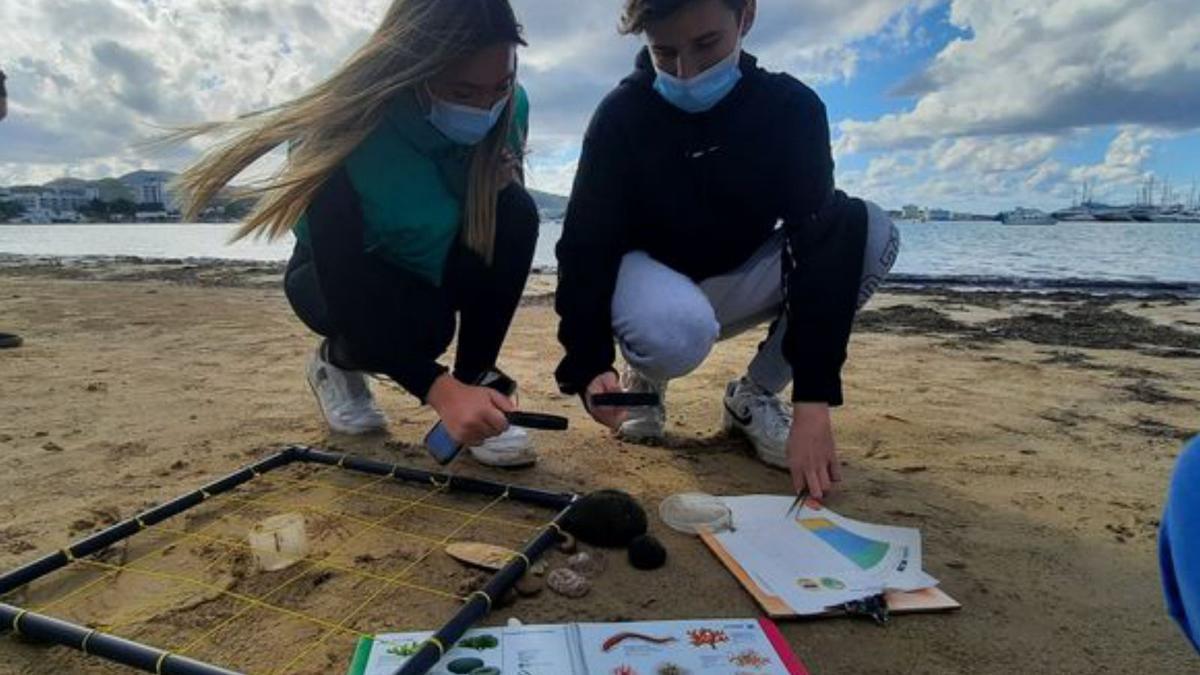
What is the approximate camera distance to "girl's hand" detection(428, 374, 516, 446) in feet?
5.62

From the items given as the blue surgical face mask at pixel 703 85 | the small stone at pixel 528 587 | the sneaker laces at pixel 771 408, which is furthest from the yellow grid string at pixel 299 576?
the blue surgical face mask at pixel 703 85

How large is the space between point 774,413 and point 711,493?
47 centimetres

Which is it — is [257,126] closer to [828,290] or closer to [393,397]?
[393,397]

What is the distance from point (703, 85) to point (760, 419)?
3.42ft

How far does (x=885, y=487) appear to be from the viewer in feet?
6.93

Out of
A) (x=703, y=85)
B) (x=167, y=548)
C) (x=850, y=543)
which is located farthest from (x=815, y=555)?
(x=167, y=548)

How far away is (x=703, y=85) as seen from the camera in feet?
7.08

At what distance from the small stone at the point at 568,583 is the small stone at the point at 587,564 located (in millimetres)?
42

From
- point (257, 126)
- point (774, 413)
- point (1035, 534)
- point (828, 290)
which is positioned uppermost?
point (257, 126)

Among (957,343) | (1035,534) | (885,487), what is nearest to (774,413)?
(885,487)

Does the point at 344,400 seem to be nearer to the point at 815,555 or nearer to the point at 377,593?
the point at 377,593

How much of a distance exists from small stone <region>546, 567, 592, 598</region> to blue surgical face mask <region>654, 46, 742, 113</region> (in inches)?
55.2

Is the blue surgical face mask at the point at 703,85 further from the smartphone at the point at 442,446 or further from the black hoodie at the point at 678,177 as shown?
the smartphone at the point at 442,446

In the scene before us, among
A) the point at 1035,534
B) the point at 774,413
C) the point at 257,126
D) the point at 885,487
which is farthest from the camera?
the point at 774,413
